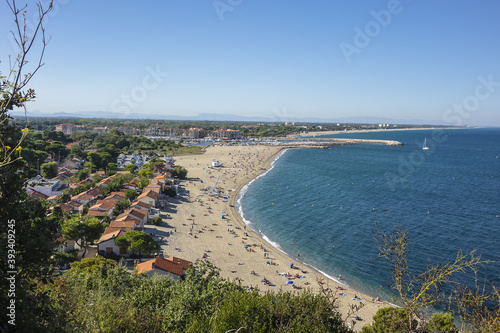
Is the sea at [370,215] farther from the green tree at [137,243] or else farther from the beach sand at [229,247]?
the green tree at [137,243]

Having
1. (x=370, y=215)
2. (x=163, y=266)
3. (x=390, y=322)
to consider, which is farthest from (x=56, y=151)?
(x=390, y=322)

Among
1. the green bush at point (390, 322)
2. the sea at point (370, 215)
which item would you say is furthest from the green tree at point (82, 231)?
the green bush at point (390, 322)

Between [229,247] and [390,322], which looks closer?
[390,322]

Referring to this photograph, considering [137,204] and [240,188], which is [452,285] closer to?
[137,204]

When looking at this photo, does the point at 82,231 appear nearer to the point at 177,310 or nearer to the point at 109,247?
the point at 109,247

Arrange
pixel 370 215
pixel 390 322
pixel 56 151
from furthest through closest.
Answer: pixel 56 151
pixel 370 215
pixel 390 322

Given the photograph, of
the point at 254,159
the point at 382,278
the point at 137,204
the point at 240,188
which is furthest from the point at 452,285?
the point at 254,159
